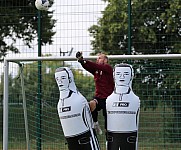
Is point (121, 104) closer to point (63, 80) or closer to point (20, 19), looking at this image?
point (63, 80)

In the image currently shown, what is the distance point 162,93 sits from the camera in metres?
10.7

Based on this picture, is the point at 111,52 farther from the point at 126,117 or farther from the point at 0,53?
the point at 126,117

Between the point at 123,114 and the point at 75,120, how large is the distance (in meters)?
0.56

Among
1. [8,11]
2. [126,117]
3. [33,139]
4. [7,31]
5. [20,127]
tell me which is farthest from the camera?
[7,31]

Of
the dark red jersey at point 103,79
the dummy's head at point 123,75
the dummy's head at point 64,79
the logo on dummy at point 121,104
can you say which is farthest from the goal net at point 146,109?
the logo on dummy at point 121,104

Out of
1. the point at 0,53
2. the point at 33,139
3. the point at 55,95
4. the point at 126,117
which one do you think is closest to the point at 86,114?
the point at 126,117

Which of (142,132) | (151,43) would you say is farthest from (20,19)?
(142,132)

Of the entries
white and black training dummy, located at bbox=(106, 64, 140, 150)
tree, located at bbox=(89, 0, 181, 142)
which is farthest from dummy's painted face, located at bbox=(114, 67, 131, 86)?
tree, located at bbox=(89, 0, 181, 142)

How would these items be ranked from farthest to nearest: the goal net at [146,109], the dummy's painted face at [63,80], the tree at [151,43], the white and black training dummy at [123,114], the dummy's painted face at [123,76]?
the tree at [151,43] → the goal net at [146,109] → the dummy's painted face at [63,80] → the dummy's painted face at [123,76] → the white and black training dummy at [123,114]

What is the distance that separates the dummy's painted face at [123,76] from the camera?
6462mm

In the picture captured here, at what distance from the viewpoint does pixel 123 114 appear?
20.7 feet

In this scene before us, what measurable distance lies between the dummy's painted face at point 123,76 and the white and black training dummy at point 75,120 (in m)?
0.49

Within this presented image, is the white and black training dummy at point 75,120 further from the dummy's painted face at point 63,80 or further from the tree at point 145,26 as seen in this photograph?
the tree at point 145,26

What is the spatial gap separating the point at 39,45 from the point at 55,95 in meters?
1.19
